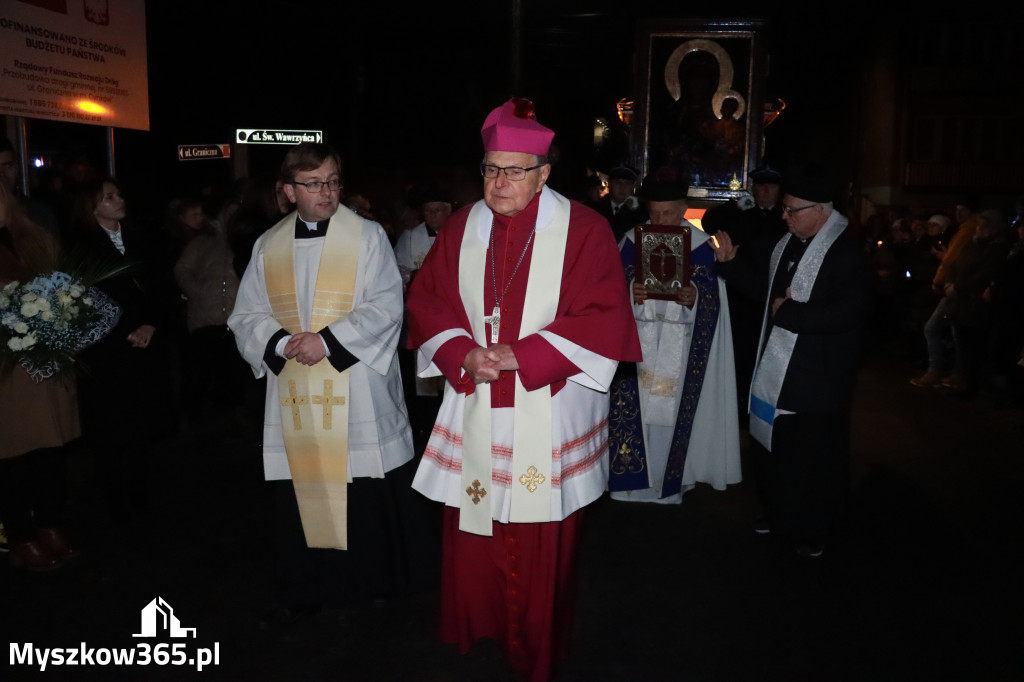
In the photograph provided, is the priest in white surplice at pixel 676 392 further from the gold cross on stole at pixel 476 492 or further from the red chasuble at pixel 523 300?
the gold cross on stole at pixel 476 492

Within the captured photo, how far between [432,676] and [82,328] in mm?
2355

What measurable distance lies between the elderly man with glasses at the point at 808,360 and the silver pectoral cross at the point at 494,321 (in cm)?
172

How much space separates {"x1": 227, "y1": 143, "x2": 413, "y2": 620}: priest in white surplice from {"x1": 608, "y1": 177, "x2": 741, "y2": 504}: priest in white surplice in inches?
68.1

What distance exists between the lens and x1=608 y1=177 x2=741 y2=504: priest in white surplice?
5.19 metres

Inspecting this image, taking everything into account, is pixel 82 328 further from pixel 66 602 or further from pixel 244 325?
pixel 66 602

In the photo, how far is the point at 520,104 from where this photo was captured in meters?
3.25

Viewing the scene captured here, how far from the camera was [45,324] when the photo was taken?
4027mm

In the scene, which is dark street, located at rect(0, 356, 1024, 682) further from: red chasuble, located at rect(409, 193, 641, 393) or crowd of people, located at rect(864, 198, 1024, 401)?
crowd of people, located at rect(864, 198, 1024, 401)

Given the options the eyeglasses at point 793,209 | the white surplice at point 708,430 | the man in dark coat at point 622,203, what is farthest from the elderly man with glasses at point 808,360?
the man in dark coat at point 622,203

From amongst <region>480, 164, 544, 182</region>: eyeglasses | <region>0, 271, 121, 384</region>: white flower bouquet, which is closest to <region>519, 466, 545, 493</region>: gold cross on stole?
<region>480, 164, 544, 182</region>: eyeglasses

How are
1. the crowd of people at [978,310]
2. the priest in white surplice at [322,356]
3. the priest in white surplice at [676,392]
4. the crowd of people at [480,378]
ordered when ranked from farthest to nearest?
the crowd of people at [978,310]
the priest in white surplice at [676,392]
the priest in white surplice at [322,356]
the crowd of people at [480,378]
